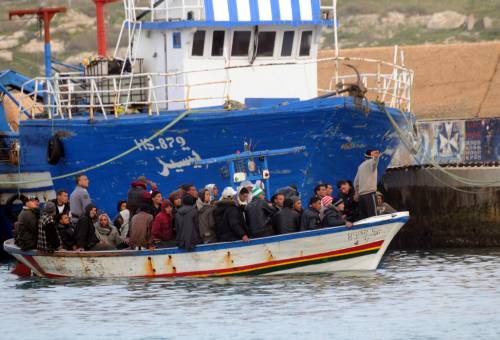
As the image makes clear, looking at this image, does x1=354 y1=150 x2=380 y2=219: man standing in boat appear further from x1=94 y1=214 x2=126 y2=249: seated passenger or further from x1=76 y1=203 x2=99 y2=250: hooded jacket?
x1=76 y1=203 x2=99 y2=250: hooded jacket

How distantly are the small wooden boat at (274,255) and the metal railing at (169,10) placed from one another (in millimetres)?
6976

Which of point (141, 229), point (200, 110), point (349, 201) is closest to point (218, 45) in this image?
point (200, 110)

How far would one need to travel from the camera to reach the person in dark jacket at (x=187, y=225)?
83.7 ft

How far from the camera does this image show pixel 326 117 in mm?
29016

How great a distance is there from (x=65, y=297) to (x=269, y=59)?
909cm

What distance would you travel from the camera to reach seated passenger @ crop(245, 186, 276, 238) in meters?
25.4

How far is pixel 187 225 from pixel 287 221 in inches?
65.5

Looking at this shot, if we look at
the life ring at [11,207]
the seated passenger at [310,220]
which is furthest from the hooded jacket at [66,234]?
the life ring at [11,207]

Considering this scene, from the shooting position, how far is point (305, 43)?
32906 mm

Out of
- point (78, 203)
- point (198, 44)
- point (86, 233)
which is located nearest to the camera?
point (86, 233)

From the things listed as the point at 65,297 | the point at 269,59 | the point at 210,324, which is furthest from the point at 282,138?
the point at 210,324

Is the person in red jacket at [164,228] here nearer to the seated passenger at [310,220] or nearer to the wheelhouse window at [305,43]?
the seated passenger at [310,220]

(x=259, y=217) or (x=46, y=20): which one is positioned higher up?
(x=46, y=20)

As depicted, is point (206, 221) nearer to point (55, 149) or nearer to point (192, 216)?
point (192, 216)
